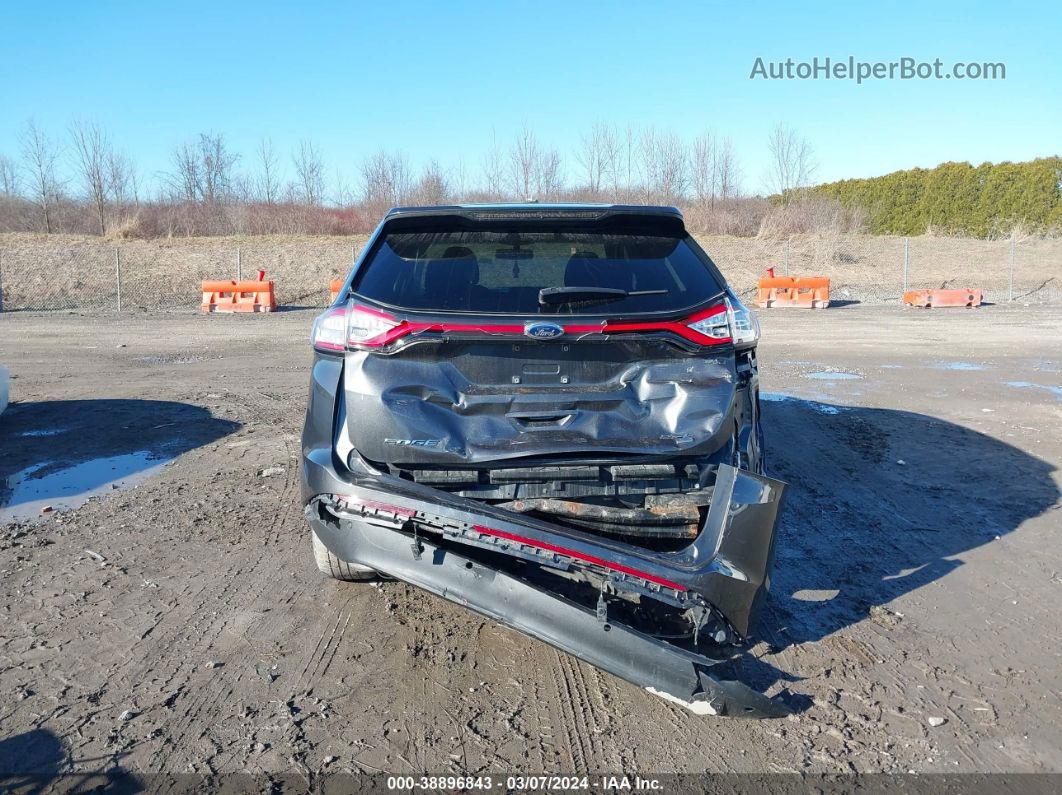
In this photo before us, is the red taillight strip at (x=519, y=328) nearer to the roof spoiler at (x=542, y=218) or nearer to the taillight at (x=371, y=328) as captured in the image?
the taillight at (x=371, y=328)

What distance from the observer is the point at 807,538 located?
5.12 metres

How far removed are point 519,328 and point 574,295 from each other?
29 centimetres

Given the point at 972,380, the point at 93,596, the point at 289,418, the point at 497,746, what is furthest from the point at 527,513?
the point at 972,380

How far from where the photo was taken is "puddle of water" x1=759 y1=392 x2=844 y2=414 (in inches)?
352

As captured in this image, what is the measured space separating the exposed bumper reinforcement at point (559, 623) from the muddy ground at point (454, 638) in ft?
0.53

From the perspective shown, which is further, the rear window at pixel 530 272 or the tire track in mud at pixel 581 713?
the rear window at pixel 530 272

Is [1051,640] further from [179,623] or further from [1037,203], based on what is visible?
[1037,203]

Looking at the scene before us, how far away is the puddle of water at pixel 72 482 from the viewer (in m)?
5.79

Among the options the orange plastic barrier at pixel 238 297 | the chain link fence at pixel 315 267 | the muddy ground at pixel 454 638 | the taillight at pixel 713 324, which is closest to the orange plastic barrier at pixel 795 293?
the chain link fence at pixel 315 267

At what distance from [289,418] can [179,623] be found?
477 cm

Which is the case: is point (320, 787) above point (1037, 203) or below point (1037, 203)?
below

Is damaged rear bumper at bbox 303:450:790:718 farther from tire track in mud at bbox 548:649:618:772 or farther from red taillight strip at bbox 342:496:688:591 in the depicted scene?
tire track in mud at bbox 548:649:618:772

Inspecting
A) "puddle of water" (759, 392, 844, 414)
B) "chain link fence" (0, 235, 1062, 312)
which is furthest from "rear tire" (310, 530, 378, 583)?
"chain link fence" (0, 235, 1062, 312)

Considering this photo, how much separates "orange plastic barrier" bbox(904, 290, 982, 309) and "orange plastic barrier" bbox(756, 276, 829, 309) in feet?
8.24
